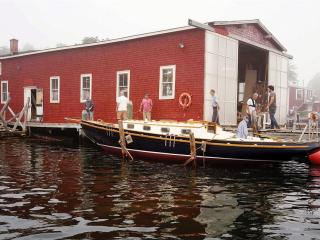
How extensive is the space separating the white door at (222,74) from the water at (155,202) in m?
5.09

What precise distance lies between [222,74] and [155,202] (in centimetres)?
1141

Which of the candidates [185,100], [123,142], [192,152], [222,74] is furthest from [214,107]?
[123,142]

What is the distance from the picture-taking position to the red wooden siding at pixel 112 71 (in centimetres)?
1816

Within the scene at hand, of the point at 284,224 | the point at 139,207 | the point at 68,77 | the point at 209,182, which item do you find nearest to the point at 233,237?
the point at 284,224

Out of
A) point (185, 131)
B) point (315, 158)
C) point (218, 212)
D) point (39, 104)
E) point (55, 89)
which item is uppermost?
point (55, 89)

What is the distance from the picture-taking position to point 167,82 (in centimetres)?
1928

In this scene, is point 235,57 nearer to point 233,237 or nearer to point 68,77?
point 68,77

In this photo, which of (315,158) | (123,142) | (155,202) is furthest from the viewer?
(123,142)

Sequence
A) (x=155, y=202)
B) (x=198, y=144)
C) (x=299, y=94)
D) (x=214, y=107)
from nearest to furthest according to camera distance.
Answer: (x=155, y=202), (x=198, y=144), (x=214, y=107), (x=299, y=94)

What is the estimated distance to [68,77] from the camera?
24672mm

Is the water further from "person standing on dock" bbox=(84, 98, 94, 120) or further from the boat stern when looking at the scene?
"person standing on dock" bbox=(84, 98, 94, 120)

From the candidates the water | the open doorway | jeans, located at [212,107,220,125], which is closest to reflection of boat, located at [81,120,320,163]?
the water

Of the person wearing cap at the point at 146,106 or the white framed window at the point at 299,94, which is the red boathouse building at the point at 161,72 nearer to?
the person wearing cap at the point at 146,106

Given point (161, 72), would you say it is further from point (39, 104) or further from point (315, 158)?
point (39, 104)
